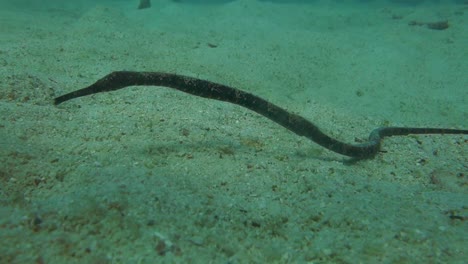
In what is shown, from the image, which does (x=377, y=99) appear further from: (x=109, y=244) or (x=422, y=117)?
A: (x=109, y=244)

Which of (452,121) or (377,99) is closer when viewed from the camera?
(452,121)

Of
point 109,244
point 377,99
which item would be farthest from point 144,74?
point 377,99

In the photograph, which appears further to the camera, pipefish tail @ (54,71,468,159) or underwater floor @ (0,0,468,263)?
pipefish tail @ (54,71,468,159)

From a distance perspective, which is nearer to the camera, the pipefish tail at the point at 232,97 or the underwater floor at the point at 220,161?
the underwater floor at the point at 220,161

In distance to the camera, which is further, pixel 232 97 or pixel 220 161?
pixel 232 97
